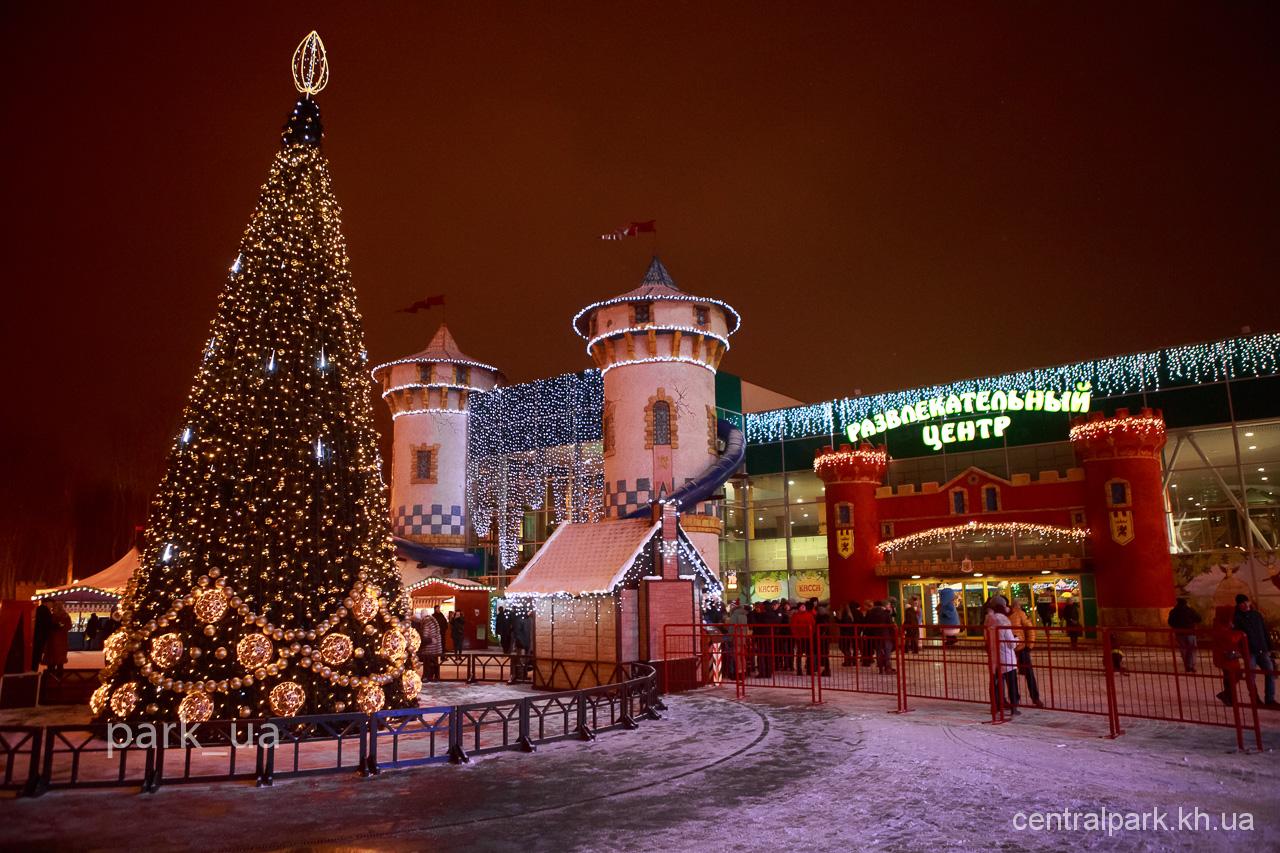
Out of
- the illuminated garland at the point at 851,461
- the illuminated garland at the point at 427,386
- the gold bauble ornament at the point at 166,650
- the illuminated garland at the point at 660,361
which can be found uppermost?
the illuminated garland at the point at 427,386

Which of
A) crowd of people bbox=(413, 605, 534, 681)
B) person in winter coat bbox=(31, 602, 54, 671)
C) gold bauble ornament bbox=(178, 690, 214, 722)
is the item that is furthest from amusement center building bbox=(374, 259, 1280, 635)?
gold bauble ornament bbox=(178, 690, 214, 722)

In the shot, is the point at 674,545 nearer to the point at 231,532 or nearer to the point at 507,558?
the point at 231,532

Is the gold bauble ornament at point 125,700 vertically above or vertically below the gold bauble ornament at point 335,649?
below

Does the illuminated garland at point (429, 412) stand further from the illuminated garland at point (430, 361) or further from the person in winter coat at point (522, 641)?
the person in winter coat at point (522, 641)

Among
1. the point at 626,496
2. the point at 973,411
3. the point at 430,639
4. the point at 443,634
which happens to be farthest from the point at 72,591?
the point at 973,411

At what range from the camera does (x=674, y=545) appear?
788 inches

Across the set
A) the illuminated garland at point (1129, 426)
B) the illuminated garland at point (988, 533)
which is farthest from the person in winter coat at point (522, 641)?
the illuminated garland at point (1129, 426)

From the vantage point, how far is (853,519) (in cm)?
3538

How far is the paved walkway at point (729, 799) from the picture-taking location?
7.61 metres

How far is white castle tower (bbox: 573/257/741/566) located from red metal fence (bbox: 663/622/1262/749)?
10071 mm

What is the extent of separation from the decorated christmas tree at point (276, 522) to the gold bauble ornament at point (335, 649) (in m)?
0.02

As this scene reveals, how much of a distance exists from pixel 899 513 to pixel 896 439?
438 cm

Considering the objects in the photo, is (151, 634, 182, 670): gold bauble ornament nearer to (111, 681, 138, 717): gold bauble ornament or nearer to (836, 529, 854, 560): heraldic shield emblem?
(111, 681, 138, 717): gold bauble ornament

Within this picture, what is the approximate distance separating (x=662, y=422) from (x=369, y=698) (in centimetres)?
2147
